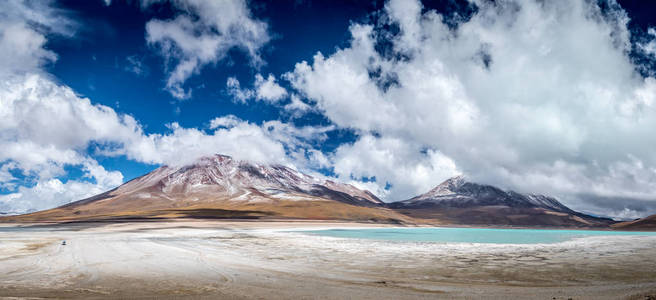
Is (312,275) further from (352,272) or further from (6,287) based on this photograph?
(6,287)

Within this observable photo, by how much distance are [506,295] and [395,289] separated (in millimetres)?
4083

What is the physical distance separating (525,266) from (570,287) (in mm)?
6847

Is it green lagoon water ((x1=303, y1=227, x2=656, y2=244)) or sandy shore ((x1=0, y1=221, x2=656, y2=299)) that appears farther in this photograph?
A: green lagoon water ((x1=303, y1=227, x2=656, y2=244))

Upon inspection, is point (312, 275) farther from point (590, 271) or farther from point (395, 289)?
point (590, 271)

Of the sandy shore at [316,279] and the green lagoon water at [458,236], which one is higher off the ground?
the sandy shore at [316,279]

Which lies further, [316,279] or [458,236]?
[458,236]

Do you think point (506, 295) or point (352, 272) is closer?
point (506, 295)

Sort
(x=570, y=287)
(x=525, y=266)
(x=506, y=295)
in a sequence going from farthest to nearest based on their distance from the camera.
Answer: (x=525, y=266)
(x=570, y=287)
(x=506, y=295)

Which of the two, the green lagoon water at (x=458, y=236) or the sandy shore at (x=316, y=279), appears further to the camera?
the green lagoon water at (x=458, y=236)

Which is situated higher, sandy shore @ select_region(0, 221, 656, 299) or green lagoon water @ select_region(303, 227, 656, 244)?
sandy shore @ select_region(0, 221, 656, 299)

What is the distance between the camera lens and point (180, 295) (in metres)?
11.8

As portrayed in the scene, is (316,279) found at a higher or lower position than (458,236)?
higher

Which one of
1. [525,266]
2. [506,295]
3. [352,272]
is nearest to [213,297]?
[352,272]

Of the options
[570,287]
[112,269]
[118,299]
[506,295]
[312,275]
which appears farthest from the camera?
[112,269]
